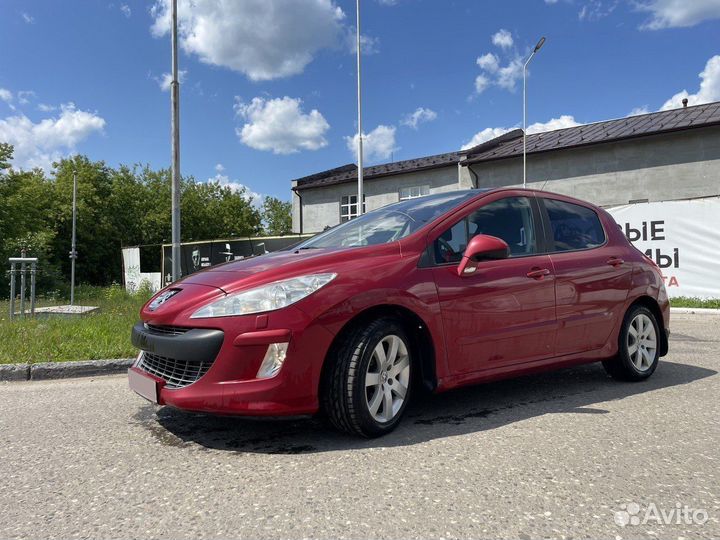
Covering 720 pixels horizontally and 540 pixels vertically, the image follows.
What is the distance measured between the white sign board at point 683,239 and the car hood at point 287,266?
9838 mm

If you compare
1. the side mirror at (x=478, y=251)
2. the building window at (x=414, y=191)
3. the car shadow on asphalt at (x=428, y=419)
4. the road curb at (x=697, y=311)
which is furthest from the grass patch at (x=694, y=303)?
the building window at (x=414, y=191)

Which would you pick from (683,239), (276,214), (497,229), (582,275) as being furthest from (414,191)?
(276,214)

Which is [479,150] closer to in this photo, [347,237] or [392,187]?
[392,187]

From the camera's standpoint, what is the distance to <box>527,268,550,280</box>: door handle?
3791 millimetres

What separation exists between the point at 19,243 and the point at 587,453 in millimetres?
36867

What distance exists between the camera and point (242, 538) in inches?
79.8

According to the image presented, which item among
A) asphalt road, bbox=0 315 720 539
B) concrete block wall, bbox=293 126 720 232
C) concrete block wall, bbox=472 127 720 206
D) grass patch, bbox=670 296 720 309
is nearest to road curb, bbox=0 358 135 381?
asphalt road, bbox=0 315 720 539

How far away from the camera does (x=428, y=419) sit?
11.6ft

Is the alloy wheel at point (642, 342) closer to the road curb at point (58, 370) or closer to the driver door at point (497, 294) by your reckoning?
the driver door at point (497, 294)

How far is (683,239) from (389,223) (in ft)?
34.8

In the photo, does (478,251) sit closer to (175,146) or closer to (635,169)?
(175,146)

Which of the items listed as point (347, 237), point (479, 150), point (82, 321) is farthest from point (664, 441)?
point (479, 150)

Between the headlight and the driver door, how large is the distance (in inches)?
33.9

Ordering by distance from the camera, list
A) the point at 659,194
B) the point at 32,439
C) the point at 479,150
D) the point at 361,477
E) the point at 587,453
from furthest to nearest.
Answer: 1. the point at 479,150
2. the point at 659,194
3. the point at 32,439
4. the point at 587,453
5. the point at 361,477
